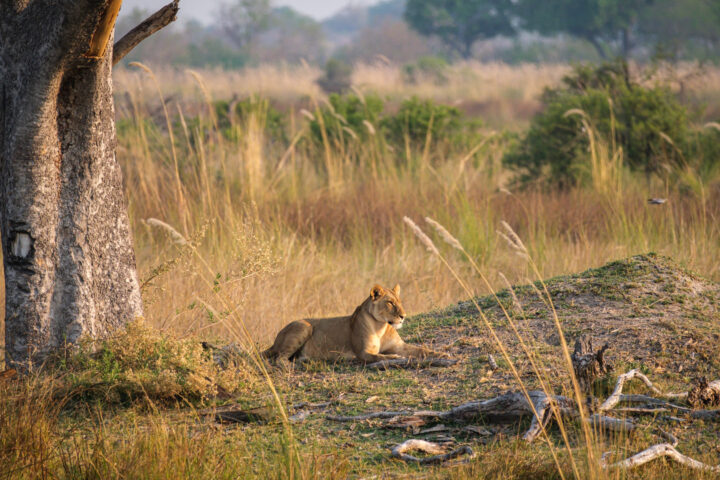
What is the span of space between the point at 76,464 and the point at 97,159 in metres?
2.10

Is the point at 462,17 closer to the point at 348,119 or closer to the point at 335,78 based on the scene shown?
the point at 335,78

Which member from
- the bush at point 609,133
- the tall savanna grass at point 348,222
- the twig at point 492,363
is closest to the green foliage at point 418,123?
the tall savanna grass at point 348,222

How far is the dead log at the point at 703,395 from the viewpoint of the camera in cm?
421

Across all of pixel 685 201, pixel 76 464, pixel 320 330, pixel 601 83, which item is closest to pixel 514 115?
pixel 601 83

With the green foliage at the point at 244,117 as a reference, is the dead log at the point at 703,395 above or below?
below

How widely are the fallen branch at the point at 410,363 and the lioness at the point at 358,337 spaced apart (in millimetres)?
74

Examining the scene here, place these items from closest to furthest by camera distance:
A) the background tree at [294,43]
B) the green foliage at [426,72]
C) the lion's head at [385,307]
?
the lion's head at [385,307] → the green foliage at [426,72] → the background tree at [294,43]

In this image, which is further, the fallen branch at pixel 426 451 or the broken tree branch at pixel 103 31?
the broken tree branch at pixel 103 31

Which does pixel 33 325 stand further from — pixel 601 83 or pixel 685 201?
pixel 601 83

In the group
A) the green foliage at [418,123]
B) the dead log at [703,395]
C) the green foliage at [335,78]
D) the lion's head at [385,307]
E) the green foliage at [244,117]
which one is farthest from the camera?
the green foliage at [335,78]

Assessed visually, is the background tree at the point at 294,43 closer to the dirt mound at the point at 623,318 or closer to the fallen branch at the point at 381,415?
the dirt mound at the point at 623,318

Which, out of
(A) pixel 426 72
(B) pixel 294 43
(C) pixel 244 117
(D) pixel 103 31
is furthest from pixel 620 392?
(B) pixel 294 43

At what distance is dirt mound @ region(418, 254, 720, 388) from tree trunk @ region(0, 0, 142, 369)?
247 centimetres

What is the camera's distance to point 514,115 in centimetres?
2664
